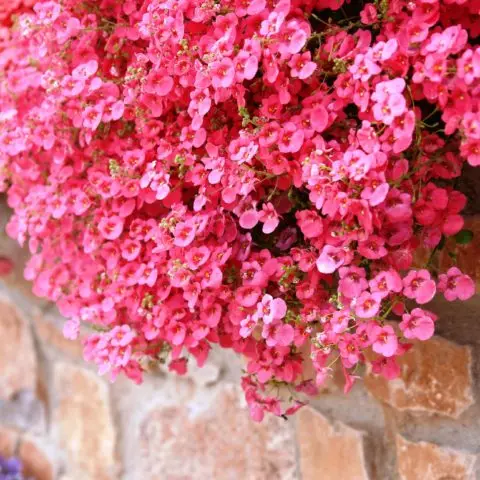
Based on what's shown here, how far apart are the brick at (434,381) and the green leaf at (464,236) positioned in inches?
5.9

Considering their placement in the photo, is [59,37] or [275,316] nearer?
[275,316]

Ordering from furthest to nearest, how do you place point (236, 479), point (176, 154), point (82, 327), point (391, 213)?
point (82, 327)
point (236, 479)
point (176, 154)
point (391, 213)

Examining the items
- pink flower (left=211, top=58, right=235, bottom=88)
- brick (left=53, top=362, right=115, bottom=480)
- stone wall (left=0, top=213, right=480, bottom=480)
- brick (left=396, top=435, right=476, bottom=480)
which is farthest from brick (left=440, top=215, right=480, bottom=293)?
brick (left=53, top=362, right=115, bottom=480)

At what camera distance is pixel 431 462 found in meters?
0.90

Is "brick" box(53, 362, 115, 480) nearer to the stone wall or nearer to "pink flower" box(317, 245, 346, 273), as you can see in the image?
the stone wall

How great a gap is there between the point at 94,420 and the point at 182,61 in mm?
838

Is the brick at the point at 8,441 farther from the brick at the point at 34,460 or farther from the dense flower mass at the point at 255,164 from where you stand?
the dense flower mass at the point at 255,164

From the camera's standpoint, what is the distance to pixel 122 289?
2.81 feet

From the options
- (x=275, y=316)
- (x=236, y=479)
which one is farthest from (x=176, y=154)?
(x=236, y=479)

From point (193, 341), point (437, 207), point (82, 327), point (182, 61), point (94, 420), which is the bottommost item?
point (94, 420)

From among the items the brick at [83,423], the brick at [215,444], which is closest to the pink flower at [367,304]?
the brick at [215,444]

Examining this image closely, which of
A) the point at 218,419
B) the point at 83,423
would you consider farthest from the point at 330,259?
the point at 83,423

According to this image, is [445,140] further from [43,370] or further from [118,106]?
[43,370]

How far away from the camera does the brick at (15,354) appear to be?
1471mm
